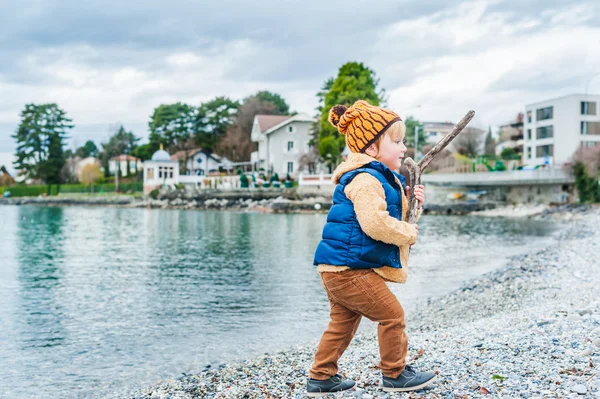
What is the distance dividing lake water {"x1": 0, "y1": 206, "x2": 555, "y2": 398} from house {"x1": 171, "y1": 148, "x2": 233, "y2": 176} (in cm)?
5247

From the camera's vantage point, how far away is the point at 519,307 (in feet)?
29.2

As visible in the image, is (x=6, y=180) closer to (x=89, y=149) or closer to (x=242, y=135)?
(x=89, y=149)

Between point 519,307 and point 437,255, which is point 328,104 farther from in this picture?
point 519,307

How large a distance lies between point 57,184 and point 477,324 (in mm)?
87883

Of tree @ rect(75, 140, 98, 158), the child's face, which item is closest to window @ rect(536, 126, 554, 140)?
the child's face

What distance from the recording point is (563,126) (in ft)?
188

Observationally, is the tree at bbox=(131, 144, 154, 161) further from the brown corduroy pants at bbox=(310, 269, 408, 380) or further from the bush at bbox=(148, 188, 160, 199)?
the brown corduroy pants at bbox=(310, 269, 408, 380)

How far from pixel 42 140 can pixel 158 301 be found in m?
83.2

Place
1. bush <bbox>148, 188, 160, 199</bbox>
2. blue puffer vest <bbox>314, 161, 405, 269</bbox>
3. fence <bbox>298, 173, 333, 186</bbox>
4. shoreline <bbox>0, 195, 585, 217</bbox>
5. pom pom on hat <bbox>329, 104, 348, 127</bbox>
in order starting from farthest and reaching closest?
bush <bbox>148, 188, 160, 199</bbox> < fence <bbox>298, 173, 333, 186</bbox> < shoreline <bbox>0, 195, 585, 217</bbox> < pom pom on hat <bbox>329, 104, 348, 127</bbox> < blue puffer vest <bbox>314, 161, 405, 269</bbox>

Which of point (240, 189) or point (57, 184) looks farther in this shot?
point (57, 184)

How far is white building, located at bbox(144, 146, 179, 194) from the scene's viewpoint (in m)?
70.8

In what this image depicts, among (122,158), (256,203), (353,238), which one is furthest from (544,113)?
(122,158)

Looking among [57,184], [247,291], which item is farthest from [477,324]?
[57,184]

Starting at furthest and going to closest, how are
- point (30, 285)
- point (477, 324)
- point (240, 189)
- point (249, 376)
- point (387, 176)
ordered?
point (240, 189), point (30, 285), point (477, 324), point (249, 376), point (387, 176)
